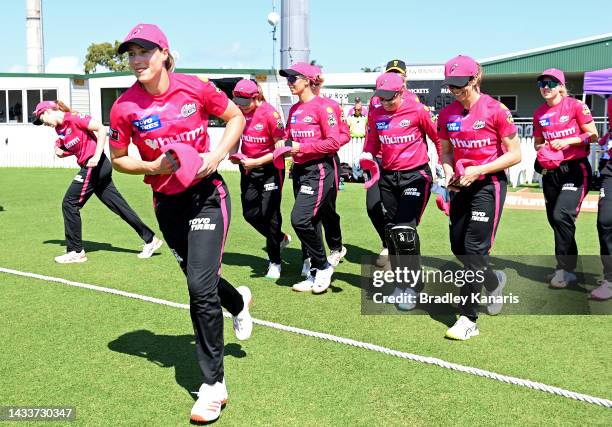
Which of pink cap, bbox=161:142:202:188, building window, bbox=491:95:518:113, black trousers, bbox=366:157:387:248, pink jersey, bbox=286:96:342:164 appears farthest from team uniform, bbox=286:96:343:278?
building window, bbox=491:95:518:113

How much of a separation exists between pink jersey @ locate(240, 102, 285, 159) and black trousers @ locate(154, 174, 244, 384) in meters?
3.11

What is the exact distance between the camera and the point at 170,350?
5.02m

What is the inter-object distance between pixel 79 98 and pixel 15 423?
95.6ft

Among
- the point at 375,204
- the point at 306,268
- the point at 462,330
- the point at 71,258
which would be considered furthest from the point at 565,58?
the point at 462,330

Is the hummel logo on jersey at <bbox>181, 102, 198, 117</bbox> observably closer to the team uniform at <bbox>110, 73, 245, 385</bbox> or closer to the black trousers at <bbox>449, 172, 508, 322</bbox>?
the team uniform at <bbox>110, 73, 245, 385</bbox>

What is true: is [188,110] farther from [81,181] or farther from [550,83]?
[81,181]

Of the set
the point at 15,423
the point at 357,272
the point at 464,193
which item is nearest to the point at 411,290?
the point at 464,193

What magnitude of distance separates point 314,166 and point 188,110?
2.88 meters

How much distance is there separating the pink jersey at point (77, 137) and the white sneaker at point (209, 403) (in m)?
5.09

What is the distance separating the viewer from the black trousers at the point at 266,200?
7484mm

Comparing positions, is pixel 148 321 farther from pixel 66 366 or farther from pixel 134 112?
pixel 134 112

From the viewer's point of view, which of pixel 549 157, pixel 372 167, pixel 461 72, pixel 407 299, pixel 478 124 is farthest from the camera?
pixel 549 157

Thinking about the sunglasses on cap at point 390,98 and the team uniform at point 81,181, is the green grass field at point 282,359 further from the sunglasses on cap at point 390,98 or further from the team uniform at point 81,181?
the sunglasses on cap at point 390,98

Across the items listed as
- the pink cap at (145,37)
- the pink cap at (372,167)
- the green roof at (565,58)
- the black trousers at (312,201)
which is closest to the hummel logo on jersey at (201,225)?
the pink cap at (145,37)
